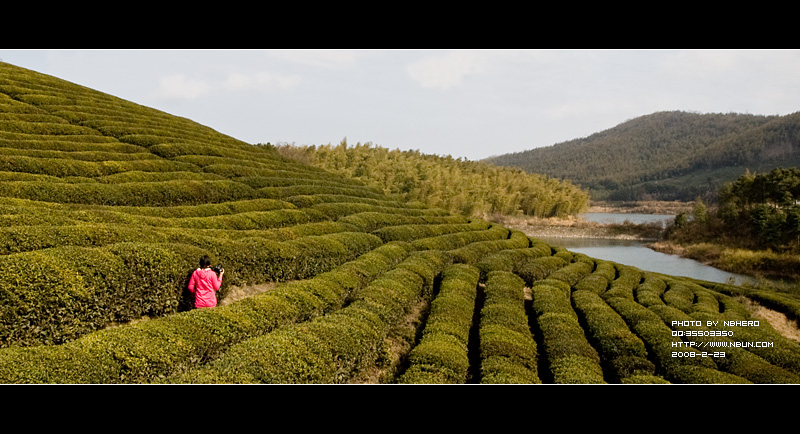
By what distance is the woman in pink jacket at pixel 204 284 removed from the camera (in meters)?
11.2

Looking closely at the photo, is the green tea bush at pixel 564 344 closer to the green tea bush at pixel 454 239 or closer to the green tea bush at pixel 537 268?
the green tea bush at pixel 537 268

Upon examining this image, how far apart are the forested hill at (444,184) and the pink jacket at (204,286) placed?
35689 millimetres

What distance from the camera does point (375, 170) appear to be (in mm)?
65312

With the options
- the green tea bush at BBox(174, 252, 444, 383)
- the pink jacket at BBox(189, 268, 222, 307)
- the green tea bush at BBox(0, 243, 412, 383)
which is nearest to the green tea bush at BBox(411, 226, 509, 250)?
the green tea bush at BBox(174, 252, 444, 383)

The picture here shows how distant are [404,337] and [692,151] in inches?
7707

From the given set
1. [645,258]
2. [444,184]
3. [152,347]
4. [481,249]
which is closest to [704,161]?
[444,184]

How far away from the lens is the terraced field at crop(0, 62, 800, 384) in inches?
335

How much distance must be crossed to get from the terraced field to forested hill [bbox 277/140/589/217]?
25.0m

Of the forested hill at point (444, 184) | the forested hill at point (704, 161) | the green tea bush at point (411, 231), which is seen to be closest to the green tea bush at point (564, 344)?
the green tea bush at point (411, 231)

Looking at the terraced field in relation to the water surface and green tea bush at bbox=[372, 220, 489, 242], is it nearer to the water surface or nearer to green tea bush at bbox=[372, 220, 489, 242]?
green tea bush at bbox=[372, 220, 489, 242]
